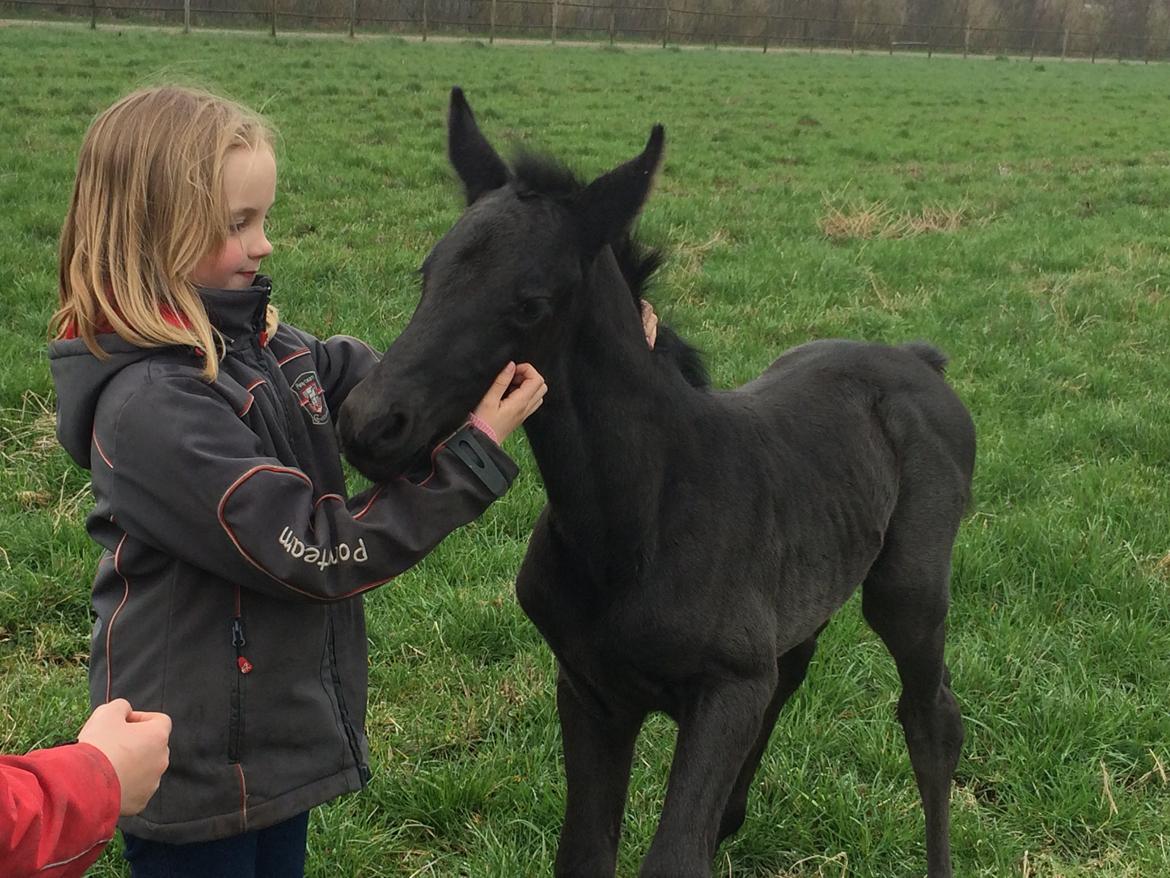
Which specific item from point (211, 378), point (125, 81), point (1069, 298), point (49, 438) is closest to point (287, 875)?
point (211, 378)

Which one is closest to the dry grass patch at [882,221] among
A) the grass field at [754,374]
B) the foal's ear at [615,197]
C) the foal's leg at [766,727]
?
the grass field at [754,374]

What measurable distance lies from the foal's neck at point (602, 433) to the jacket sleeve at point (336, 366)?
508 mm

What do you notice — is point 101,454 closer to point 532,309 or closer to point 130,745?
point 130,745

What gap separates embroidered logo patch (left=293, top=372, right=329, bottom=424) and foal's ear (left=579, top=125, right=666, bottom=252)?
2.05 feet

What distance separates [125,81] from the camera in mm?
14453

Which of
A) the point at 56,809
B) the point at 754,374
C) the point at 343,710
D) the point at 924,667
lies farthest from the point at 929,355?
the point at 56,809

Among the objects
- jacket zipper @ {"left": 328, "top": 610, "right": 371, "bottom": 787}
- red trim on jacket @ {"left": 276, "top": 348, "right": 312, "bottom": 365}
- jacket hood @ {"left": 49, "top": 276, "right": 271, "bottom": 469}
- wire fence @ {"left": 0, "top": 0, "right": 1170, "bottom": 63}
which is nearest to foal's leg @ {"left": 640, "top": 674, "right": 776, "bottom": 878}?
jacket zipper @ {"left": 328, "top": 610, "right": 371, "bottom": 787}

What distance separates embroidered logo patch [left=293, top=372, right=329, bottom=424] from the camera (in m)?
2.28

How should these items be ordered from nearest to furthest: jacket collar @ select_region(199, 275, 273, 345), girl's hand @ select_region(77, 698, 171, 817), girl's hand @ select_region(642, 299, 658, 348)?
girl's hand @ select_region(77, 698, 171, 817)
jacket collar @ select_region(199, 275, 273, 345)
girl's hand @ select_region(642, 299, 658, 348)

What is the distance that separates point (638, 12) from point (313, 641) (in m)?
39.3

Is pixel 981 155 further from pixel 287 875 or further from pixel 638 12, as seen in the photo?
pixel 638 12

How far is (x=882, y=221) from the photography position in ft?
33.1

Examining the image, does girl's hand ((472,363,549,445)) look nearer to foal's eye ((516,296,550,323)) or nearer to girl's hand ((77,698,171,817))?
foal's eye ((516,296,550,323))

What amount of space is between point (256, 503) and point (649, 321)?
40.3 inches
